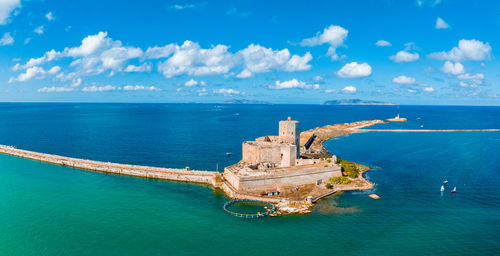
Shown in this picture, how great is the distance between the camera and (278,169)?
5372 cm

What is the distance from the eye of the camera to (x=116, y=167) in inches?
2516

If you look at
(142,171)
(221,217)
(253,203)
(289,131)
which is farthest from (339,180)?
(142,171)

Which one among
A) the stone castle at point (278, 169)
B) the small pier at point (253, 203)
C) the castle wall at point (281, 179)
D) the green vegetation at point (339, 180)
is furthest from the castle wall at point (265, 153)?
the small pier at point (253, 203)

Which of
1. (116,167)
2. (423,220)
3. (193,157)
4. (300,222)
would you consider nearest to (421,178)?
(423,220)

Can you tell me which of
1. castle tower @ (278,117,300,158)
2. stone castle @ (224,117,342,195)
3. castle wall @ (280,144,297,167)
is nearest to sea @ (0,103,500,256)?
stone castle @ (224,117,342,195)

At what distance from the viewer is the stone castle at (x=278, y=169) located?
50156 mm

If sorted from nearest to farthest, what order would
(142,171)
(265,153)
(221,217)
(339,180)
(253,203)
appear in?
(221,217), (253,203), (339,180), (265,153), (142,171)

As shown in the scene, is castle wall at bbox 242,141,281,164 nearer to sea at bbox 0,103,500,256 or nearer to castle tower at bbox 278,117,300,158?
castle tower at bbox 278,117,300,158

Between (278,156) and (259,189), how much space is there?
10548 mm

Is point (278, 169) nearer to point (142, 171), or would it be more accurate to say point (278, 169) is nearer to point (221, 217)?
point (221, 217)

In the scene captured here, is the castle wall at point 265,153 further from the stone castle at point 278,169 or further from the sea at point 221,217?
the sea at point 221,217

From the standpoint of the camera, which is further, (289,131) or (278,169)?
(289,131)

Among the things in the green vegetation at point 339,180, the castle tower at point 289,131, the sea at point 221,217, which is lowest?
the sea at point 221,217

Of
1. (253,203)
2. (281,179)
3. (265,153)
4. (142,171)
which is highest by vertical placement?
(265,153)
